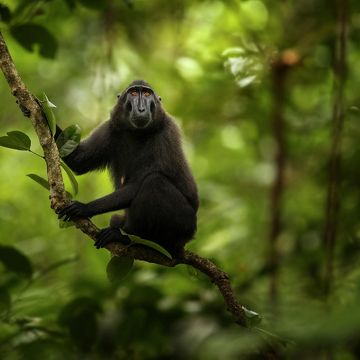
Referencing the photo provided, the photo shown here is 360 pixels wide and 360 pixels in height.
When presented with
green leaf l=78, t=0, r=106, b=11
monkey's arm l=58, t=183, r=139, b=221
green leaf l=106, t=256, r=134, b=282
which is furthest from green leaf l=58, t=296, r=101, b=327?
green leaf l=78, t=0, r=106, b=11

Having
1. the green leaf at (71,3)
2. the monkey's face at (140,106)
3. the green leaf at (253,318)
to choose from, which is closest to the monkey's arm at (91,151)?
the monkey's face at (140,106)

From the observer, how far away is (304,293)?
5.00 meters

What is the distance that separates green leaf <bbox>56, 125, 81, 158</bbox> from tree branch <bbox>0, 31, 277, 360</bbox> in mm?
136

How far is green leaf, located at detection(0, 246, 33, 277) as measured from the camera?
149 inches

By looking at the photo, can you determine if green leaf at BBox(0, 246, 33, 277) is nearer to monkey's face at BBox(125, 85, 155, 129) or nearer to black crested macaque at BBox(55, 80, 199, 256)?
black crested macaque at BBox(55, 80, 199, 256)

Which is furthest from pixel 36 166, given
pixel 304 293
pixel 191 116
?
pixel 304 293

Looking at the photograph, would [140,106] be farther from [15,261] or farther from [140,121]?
[15,261]

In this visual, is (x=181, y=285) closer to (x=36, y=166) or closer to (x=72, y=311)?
(x=72, y=311)

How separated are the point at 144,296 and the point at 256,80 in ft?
12.4

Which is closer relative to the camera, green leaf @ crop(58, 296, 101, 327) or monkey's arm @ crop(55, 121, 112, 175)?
green leaf @ crop(58, 296, 101, 327)

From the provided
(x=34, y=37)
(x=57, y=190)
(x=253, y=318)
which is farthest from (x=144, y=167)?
(x=253, y=318)

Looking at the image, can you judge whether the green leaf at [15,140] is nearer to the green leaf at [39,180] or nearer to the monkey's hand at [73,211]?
the green leaf at [39,180]

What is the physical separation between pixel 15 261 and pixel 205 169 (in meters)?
6.23

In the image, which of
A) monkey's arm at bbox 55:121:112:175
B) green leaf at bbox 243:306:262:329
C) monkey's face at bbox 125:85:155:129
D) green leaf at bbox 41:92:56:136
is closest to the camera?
green leaf at bbox 243:306:262:329
